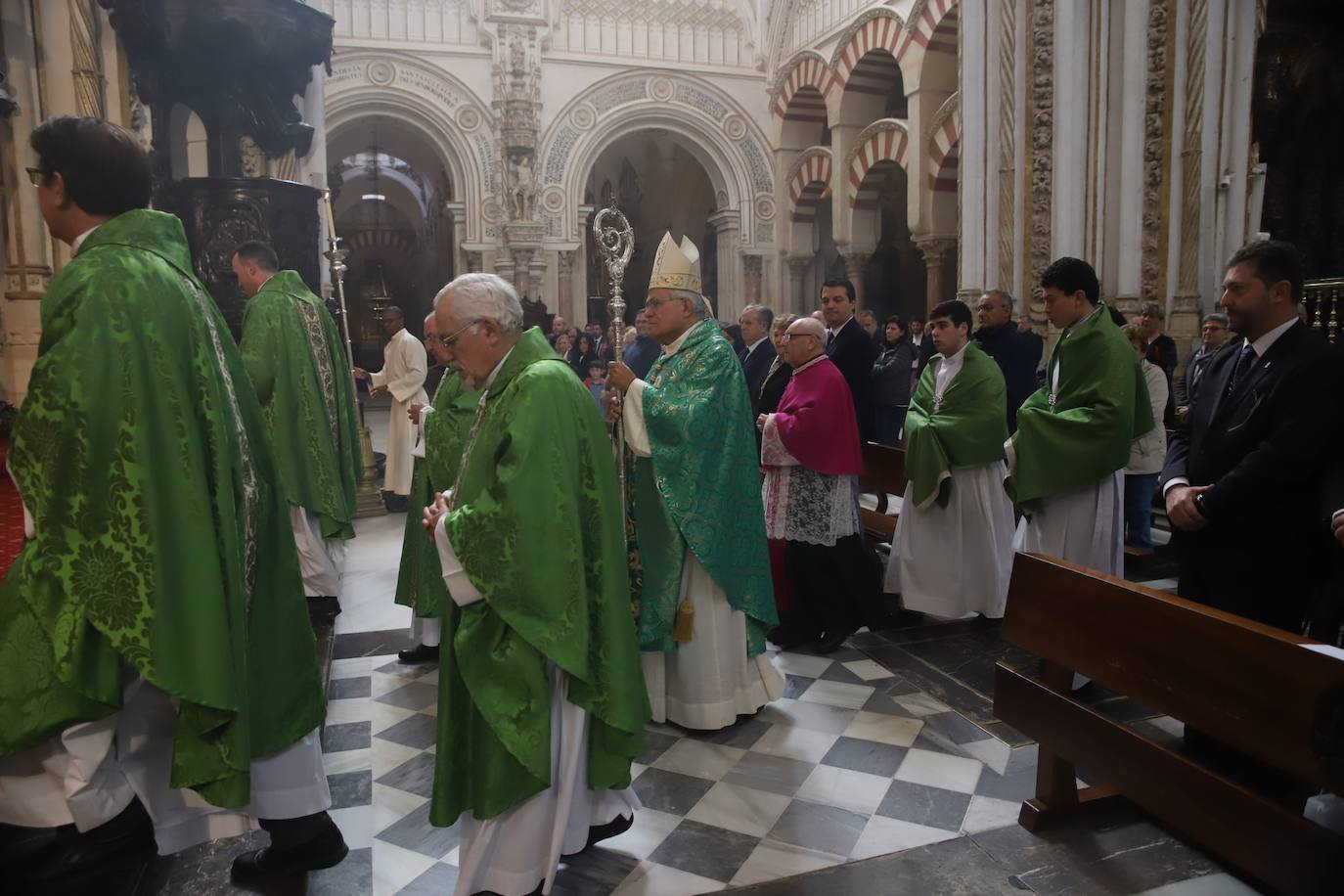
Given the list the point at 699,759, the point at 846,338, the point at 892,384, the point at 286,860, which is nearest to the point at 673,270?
the point at 699,759

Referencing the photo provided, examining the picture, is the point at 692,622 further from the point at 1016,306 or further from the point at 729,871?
the point at 1016,306

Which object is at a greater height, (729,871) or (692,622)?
(692,622)

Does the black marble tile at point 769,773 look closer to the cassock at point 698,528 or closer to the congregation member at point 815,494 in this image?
the cassock at point 698,528

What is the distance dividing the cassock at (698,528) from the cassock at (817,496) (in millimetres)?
720

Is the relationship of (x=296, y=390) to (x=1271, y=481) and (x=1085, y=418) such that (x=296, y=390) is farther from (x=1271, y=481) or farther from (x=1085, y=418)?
(x=1271, y=481)

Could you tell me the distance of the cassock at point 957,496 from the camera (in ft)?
14.5

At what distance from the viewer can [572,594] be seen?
7.06 ft

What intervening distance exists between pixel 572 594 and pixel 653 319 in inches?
Answer: 58.6

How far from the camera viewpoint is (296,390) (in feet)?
→ 14.4

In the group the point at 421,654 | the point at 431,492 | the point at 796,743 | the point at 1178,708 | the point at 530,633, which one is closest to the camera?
the point at 530,633

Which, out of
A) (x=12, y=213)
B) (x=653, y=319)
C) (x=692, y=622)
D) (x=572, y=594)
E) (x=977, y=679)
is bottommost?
(x=977, y=679)

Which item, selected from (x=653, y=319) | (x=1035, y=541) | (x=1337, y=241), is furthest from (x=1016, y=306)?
(x=653, y=319)

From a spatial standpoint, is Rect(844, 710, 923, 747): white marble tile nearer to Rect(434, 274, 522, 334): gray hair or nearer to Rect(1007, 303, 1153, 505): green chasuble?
Rect(1007, 303, 1153, 505): green chasuble

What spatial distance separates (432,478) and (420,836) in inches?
55.7
